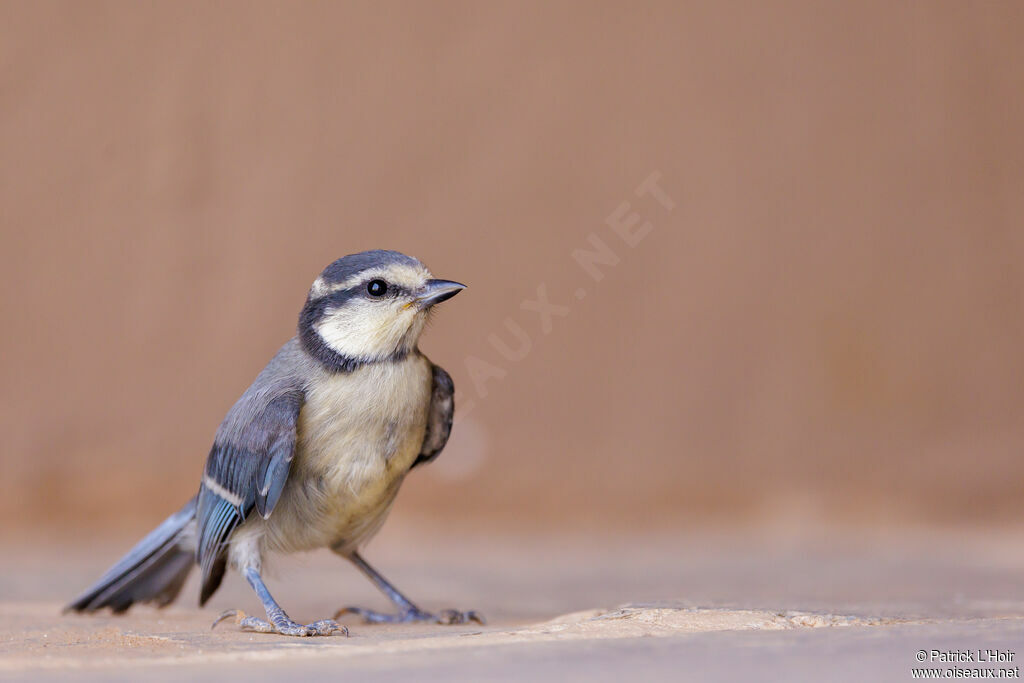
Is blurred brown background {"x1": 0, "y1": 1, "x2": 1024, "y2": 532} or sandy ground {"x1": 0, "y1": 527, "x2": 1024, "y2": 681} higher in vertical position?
blurred brown background {"x1": 0, "y1": 1, "x2": 1024, "y2": 532}

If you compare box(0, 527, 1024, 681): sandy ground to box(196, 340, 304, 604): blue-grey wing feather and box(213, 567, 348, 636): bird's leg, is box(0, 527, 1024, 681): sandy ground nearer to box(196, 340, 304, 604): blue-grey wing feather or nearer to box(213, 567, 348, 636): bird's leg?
box(213, 567, 348, 636): bird's leg

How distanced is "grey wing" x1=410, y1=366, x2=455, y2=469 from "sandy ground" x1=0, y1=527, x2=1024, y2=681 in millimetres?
725

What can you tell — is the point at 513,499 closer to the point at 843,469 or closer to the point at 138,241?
the point at 843,469

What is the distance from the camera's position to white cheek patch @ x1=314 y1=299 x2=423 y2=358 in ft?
13.6

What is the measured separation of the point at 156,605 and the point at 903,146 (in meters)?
6.30

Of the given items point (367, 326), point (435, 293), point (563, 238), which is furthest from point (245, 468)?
point (563, 238)

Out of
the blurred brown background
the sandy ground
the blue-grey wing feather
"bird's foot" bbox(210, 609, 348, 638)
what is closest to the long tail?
the sandy ground

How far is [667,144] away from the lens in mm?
8148

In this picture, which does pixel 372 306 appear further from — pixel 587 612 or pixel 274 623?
pixel 587 612

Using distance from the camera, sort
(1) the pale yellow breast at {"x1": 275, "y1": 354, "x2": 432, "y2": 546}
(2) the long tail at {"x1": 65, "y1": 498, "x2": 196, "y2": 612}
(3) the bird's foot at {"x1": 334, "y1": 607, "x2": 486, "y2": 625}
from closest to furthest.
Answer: (1) the pale yellow breast at {"x1": 275, "y1": 354, "x2": 432, "y2": 546} → (3) the bird's foot at {"x1": 334, "y1": 607, "x2": 486, "y2": 625} → (2) the long tail at {"x1": 65, "y1": 498, "x2": 196, "y2": 612}

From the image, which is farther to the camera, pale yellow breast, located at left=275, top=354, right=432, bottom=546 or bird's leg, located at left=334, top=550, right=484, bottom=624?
bird's leg, located at left=334, top=550, right=484, bottom=624

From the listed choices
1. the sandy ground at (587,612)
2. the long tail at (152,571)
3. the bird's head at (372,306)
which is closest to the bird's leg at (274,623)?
the sandy ground at (587,612)

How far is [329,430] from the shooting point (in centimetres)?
402

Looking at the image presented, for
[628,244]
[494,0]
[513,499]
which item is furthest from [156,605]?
[494,0]
